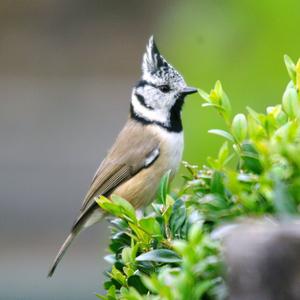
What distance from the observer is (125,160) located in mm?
4637

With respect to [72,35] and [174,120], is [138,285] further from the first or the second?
[72,35]

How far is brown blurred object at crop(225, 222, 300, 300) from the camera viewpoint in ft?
5.02

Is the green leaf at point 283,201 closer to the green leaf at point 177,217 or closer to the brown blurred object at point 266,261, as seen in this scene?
the brown blurred object at point 266,261

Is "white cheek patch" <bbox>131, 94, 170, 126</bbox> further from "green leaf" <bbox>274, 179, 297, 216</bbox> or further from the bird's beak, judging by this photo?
"green leaf" <bbox>274, 179, 297, 216</bbox>

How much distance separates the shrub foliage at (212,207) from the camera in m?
1.74

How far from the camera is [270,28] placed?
5117 millimetres

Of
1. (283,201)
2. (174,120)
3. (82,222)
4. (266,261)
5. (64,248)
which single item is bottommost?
(266,261)

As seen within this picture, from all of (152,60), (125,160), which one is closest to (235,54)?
(152,60)

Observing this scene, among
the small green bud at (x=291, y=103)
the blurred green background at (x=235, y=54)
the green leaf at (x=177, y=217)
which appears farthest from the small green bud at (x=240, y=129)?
the blurred green background at (x=235, y=54)

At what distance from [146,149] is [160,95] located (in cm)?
35

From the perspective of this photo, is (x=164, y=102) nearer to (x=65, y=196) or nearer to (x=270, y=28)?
(x=270, y=28)

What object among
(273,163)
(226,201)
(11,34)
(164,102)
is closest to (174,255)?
(226,201)

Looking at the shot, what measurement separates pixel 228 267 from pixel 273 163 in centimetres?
34

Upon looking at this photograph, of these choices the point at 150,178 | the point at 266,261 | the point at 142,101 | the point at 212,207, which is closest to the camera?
the point at 266,261
